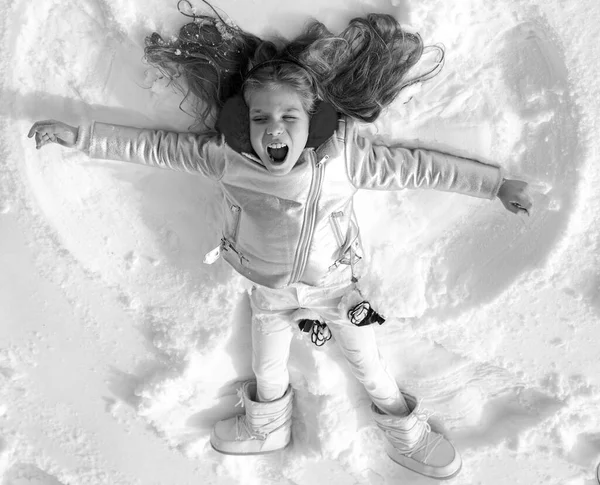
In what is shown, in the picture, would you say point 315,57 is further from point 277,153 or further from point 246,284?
point 246,284

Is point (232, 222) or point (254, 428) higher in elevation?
point (232, 222)

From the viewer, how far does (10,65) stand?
1.41 meters

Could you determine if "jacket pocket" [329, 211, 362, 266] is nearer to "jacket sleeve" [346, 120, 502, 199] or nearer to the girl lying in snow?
the girl lying in snow

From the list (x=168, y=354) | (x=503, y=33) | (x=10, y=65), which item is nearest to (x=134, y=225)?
(x=168, y=354)

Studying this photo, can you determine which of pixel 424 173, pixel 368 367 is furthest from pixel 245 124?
pixel 368 367

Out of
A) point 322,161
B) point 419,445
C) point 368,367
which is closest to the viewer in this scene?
point 322,161

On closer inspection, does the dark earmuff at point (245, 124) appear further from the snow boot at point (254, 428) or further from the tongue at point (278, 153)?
the snow boot at point (254, 428)

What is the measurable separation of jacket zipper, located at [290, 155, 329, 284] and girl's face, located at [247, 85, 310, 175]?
76 mm

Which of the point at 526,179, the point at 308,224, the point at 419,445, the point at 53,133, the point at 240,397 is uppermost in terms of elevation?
the point at 526,179

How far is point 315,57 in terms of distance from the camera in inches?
48.4

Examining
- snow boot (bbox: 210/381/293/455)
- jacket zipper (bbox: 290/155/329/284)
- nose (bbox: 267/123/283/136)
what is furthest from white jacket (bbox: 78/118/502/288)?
snow boot (bbox: 210/381/293/455)

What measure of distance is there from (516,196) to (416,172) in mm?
257

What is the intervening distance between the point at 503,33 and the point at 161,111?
Result: 98 cm

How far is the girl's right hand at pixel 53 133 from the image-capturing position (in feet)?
4.11
